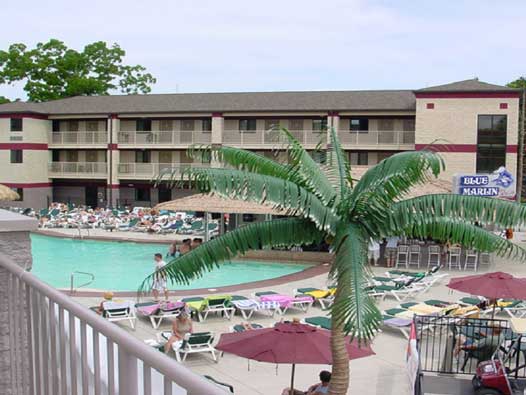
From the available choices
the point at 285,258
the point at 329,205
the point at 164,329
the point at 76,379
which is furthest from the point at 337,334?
the point at 285,258

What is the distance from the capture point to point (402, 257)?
2697 cm

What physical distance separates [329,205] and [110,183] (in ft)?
129

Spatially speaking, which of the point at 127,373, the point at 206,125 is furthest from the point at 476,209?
the point at 206,125

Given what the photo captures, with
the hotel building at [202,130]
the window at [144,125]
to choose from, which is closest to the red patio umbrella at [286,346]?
the hotel building at [202,130]

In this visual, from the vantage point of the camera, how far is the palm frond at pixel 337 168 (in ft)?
30.9

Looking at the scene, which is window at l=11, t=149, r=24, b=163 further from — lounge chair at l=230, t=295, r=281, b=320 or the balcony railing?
lounge chair at l=230, t=295, r=281, b=320

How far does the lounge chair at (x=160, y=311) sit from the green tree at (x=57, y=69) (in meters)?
55.8

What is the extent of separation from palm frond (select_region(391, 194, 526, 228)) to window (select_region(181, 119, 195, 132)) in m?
38.1

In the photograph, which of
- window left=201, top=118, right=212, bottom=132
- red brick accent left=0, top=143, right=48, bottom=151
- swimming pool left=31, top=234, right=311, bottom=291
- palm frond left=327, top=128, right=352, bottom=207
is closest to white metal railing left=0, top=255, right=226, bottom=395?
palm frond left=327, top=128, right=352, bottom=207

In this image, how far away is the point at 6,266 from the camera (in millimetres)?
3617

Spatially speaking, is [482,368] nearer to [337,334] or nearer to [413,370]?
[413,370]

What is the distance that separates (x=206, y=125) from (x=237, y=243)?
3734 cm

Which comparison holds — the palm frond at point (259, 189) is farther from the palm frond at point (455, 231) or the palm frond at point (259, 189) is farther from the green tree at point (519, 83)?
the green tree at point (519, 83)

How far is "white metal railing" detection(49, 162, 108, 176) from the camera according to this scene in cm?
4672
